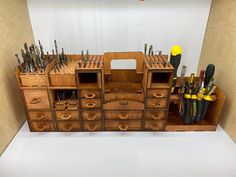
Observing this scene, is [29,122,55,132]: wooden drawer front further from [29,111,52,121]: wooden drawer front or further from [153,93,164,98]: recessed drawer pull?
[153,93,164,98]: recessed drawer pull

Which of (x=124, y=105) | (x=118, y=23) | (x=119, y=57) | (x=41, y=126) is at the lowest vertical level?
(x=41, y=126)

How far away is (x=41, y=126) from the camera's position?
89 cm

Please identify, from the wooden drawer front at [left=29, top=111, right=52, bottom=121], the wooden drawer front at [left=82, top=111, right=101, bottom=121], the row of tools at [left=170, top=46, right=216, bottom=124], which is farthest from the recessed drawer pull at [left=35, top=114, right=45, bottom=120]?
the row of tools at [left=170, top=46, right=216, bottom=124]

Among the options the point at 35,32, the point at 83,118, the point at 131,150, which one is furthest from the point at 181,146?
the point at 35,32

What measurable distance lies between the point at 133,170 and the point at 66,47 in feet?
2.59

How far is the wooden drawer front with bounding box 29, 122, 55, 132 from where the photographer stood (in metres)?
0.88

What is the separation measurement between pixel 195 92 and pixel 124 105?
34cm

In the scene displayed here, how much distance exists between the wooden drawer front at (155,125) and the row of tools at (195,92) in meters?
0.11

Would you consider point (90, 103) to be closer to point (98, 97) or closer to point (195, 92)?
point (98, 97)

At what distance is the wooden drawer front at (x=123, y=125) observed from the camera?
88cm

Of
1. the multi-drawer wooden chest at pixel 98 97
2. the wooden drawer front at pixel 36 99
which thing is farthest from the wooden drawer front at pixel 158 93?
the wooden drawer front at pixel 36 99

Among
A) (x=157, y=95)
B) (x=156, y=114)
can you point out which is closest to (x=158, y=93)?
(x=157, y=95)

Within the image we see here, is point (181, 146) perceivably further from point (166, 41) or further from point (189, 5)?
point (189, 5)

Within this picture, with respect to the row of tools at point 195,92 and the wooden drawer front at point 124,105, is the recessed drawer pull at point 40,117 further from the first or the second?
the row of tools at point 195,92
